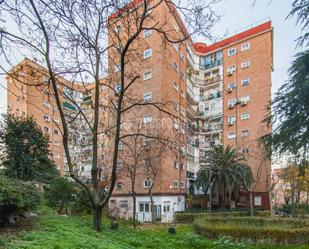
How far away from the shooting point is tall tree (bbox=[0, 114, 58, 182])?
Result: 1387 centimetres

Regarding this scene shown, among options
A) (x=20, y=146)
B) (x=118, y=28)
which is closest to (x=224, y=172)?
(x=20, y=146)

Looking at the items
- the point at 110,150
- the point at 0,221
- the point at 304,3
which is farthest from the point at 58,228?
the point at 110,150

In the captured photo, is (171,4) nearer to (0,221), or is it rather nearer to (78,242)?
(78,242)

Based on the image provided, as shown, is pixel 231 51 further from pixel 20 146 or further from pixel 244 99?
pixel 20 146

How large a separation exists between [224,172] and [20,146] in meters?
20.7

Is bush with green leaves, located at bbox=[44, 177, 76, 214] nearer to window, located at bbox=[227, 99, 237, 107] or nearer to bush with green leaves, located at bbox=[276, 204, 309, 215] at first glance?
bush with green leaves, located at bbox=[276, 204, 309, 215]

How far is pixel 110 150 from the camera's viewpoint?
25.3 meters

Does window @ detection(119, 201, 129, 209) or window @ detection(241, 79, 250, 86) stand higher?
window @ detection(241, 79, 250, 86)

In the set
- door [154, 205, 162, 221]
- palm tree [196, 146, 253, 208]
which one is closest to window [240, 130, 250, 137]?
palm tree [196, 146, 253, 208]

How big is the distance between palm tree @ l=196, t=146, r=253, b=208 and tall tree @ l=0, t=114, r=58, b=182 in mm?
19318

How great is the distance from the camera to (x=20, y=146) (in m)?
13.9

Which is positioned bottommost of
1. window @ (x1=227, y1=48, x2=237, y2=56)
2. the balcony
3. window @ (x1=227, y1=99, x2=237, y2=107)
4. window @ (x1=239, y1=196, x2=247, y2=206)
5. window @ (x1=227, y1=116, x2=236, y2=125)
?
window @ (x1=239, y1=196, x2=247, y2=206)

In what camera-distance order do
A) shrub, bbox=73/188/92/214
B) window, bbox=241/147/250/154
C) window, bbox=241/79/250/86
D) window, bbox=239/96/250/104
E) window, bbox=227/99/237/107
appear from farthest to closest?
window, bbox=227/99/237/107 < window, bbox=241/79/250/86 < window, bbox=239/96/250/104 < window, bbox=241/147/250/154 < shrub, bbox=73/188/92/214

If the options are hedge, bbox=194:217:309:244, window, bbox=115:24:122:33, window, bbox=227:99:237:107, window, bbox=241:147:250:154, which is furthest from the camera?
window, bbox=227:99:237:107
